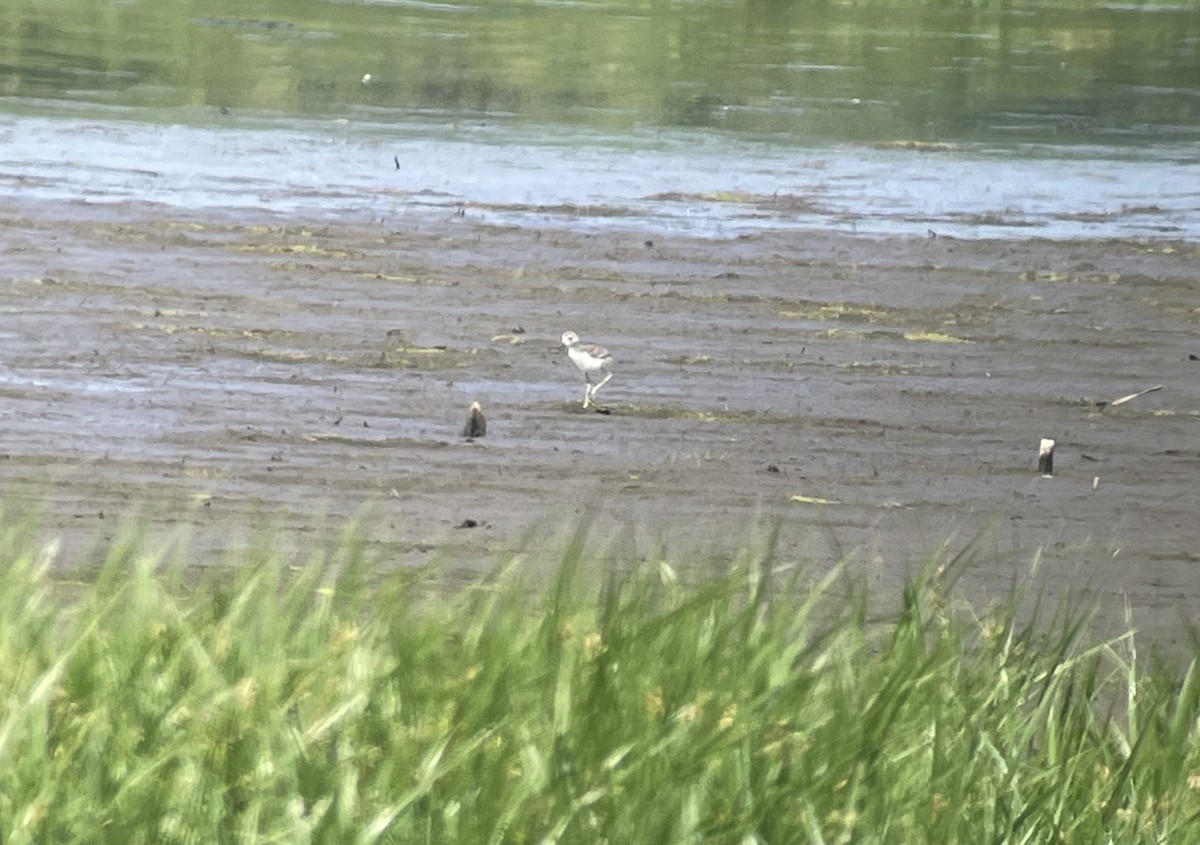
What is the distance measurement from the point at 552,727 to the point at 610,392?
5.29m

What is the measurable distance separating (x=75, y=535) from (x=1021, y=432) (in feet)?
11.8

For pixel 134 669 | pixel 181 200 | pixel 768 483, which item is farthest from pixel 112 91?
pixel 134 669

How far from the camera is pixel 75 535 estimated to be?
6730 millimetres

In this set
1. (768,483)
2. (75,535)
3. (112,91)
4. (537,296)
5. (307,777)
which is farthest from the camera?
(112,91)

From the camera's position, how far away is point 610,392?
920 cm

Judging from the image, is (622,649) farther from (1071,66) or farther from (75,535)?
(1071,66)

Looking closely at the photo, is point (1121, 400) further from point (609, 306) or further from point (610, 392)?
point (609, 306)

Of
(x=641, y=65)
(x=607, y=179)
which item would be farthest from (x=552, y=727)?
(x=641, y=65)

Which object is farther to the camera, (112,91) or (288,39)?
(288,39)

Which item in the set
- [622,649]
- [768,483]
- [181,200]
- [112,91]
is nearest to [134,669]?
[622,649]

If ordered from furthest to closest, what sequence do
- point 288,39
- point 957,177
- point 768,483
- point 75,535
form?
point 288,39
point 957,177
point 768,483
point 75,535

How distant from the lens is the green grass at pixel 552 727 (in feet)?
11.9

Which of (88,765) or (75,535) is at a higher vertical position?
(88,765)

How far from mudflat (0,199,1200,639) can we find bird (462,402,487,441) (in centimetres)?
5
